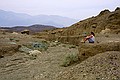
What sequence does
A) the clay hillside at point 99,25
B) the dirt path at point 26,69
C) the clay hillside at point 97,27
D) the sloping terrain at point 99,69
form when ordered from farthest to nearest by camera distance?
the clay hillside at point 99,25 → the clay hillside at point 97,27 → the dirt path at point 26,69 → the sloping terrain at point 99,69

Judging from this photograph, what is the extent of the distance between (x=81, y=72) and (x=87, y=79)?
0.71 m

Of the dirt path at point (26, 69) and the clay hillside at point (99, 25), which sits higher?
the clay hillside at point (99, 25)

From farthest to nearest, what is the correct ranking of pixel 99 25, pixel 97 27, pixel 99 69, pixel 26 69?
1. pixel 99 25
2. pixel 97 27
3. pixel 26 69
4. pixel 99 69

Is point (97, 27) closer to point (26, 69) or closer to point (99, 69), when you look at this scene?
point (26, 69)

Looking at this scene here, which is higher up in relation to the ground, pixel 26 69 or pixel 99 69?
pixel 99 69

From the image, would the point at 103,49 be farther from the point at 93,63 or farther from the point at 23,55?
the point at 23,55

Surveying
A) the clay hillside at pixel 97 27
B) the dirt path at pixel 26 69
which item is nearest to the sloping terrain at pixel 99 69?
the dirt path at pixel 26 69

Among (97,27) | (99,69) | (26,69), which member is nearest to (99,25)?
(97,27)

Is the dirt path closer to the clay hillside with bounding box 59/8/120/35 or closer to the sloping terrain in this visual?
the sloping terrain

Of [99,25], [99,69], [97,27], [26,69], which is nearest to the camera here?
[99,69]

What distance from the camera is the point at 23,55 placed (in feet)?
55.9

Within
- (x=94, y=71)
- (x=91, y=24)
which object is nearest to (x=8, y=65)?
(x=94, y=71)

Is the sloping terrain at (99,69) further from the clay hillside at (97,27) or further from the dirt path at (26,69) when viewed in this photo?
the clay hillside at (97,27)

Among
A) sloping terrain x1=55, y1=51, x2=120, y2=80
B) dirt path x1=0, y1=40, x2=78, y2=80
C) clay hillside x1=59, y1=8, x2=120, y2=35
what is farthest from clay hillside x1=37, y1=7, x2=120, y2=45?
sloping terrain x1=55, y1=51, x2=120, y2=80
